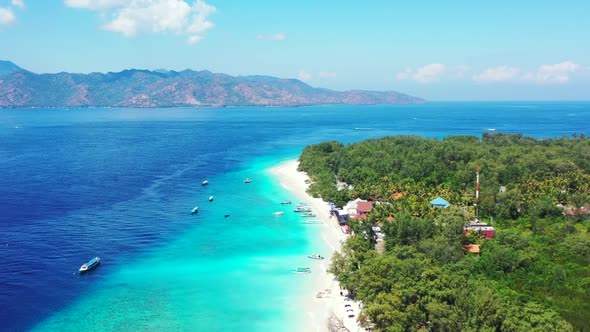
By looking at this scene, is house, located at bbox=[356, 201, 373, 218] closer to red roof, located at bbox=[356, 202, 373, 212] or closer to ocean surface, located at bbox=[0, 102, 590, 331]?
red roof, located at bbox=[356, 202, 373, 212]

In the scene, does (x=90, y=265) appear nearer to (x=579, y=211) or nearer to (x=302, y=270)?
(x=302, y=270)

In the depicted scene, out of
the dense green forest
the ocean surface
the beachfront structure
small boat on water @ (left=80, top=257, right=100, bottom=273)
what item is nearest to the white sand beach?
the dense green forest

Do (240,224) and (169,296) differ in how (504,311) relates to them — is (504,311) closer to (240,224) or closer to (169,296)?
(169,296)

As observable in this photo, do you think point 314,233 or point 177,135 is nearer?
point 314,233

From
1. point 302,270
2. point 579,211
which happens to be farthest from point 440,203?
point 302,270

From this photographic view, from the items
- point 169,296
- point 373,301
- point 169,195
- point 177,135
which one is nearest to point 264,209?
point 169,195

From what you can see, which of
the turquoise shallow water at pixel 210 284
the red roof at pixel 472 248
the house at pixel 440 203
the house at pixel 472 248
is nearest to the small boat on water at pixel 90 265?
the turquoise shallow water at pixel 210 284
